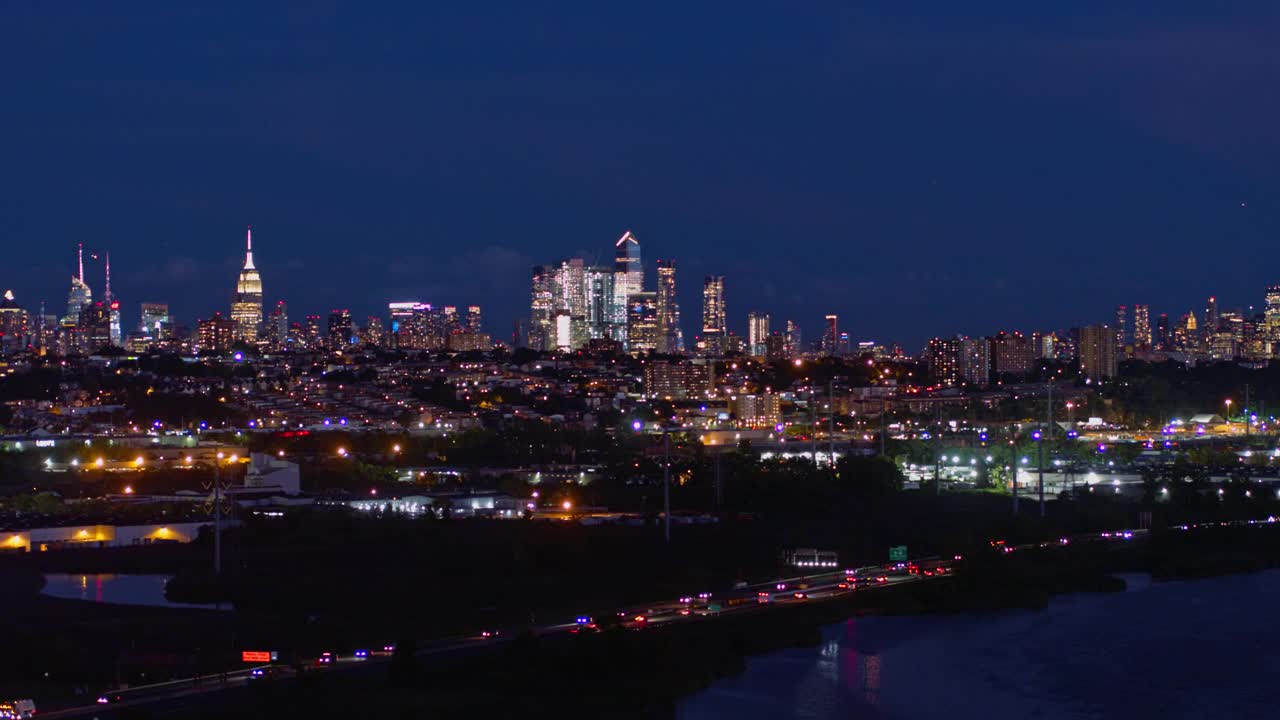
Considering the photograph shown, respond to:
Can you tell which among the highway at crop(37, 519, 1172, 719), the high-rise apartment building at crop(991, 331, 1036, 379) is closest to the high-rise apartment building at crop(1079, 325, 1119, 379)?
the high-rise apartment building at crop(991, 331, 1036, 379)

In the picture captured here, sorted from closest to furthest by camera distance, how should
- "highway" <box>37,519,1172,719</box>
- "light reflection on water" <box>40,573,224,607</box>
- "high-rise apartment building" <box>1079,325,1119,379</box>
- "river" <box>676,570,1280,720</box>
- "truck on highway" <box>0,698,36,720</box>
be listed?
"truck on highway" <box>0,698,36,720</box> → "highway" <box>37,519,1172,719</box> → "river" <box>676,570,1280,720</box> → "light reflection on water" <box>40,573,224,607</box> → "high-rise apartment building" <box>1079,325,1119,379</box>

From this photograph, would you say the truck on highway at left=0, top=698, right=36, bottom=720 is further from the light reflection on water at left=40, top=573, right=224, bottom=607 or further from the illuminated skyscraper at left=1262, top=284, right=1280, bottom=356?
the illuminated skyscraper at left=1262, top=284, right=1280, bottom=356

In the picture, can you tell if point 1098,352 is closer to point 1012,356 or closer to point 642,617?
point 1012,356

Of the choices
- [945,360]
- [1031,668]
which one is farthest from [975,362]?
[1031,668]

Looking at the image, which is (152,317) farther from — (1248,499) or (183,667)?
(183,667)

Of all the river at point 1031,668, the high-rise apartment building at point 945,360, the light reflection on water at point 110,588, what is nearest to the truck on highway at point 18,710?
the light reflection on water at point 110,588

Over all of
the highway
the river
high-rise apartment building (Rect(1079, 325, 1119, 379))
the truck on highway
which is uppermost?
high-rise apartment building (Rect(1079, 325, 1119, 379))
